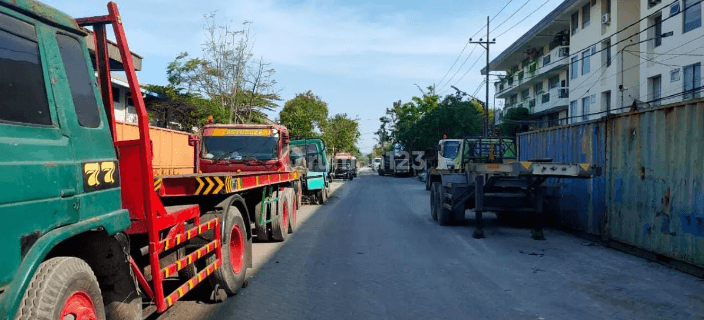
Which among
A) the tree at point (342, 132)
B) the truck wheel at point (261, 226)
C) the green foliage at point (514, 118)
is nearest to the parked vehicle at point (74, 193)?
the truck wheel at point (261, 226)

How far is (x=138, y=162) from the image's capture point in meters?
4.38

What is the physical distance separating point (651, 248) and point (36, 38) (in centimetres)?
899

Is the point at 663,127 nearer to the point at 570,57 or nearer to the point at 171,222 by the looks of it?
the point at 171,222

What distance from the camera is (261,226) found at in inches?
391

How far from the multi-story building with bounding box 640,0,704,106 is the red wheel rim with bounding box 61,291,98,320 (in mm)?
19099

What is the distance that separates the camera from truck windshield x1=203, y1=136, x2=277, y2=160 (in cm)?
1213

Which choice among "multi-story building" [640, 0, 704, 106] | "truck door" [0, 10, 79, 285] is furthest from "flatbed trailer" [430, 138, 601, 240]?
"multi-story building" [640, 0, 704, 106]

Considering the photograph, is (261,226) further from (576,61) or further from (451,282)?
(576,61)

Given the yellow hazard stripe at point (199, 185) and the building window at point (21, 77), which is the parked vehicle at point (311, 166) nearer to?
the yellow hazard stripe at point (199, 185)

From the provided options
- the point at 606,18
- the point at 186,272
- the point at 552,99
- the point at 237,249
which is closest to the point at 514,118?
the point at 552,99

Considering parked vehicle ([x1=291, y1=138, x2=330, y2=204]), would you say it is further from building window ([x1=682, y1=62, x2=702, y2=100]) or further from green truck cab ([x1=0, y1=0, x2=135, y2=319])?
green truck cab ([x1=0, y1=0, x2=135, y2=319])

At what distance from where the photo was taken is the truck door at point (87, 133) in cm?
352

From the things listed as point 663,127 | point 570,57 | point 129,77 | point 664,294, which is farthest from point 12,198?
point 570,57

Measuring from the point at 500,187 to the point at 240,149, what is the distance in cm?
587
